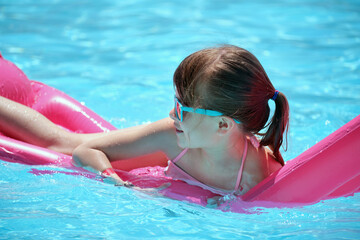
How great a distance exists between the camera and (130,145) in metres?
2.81

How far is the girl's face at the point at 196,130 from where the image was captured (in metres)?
2.56

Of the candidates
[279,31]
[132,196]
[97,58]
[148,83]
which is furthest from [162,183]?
[279,31]

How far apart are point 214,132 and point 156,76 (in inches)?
137

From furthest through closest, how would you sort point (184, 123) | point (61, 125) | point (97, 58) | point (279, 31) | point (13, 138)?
1. point (279, 31)
2. point (97, 58)
3. point (61, 125)
4. point (13, 138)
5. point (184, 123)

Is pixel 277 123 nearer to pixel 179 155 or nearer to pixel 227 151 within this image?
pixel 227 151

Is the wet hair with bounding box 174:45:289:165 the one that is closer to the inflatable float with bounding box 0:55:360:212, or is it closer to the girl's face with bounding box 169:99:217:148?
the girl's face with bounding box 169:99:217:148

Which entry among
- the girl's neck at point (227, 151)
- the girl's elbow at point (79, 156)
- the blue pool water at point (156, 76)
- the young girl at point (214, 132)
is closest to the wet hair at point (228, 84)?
the young girl at point (214, 132)

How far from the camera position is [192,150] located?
286 cm

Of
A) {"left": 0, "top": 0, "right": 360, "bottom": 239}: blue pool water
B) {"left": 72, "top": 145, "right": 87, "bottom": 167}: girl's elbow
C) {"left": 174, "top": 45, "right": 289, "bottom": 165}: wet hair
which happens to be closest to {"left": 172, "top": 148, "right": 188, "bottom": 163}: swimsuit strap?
{"left": 0, "top": 0, "right": 360, "bottom": 239}: blue pool water

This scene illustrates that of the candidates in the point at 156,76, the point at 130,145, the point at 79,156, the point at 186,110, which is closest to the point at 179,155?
the point at 130,145

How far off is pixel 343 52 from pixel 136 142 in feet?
15.6

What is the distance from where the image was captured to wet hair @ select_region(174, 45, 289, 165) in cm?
244

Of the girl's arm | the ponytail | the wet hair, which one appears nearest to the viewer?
the wet hair

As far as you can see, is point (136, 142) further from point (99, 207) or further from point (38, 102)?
point (38, 102)
